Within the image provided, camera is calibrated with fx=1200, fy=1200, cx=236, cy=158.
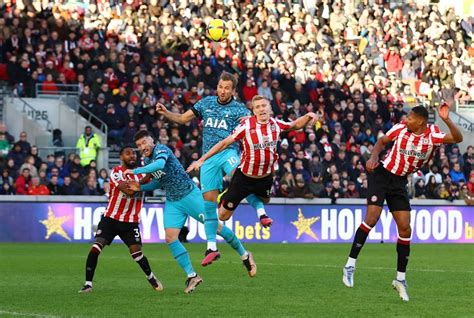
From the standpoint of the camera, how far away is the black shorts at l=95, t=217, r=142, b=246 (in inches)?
572

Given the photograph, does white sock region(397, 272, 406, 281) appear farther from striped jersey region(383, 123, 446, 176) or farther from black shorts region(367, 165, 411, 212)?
striped jersey region(383, 123, 446, 176)

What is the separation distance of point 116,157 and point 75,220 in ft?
13.4

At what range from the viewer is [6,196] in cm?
2739

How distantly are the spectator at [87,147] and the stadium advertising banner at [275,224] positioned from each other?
6.16 feet

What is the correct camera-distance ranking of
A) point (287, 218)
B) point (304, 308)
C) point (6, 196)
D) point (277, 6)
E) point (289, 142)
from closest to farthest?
point (304, 308) → point (6, 196) → point (287, 218) → point (289, 142) → point (277, 6)

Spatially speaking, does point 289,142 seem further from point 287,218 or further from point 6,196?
point 6,196

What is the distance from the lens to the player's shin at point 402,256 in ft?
43.9

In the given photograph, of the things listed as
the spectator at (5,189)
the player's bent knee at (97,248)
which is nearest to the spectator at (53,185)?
the spectator at (5,189)

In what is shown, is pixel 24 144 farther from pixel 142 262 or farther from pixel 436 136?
pixel 436 136

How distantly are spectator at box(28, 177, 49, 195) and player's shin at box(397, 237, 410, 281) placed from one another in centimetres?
1541

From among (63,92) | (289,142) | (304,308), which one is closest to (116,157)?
(63,92)

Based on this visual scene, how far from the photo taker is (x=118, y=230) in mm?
14555

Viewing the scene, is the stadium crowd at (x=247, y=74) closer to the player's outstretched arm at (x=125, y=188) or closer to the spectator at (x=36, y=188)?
the spectator at (x=36, y=188)

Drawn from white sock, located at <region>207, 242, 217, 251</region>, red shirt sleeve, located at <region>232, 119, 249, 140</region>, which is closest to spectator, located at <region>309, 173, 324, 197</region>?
white sock, located at <region>207, 242, 217, 251</region>
